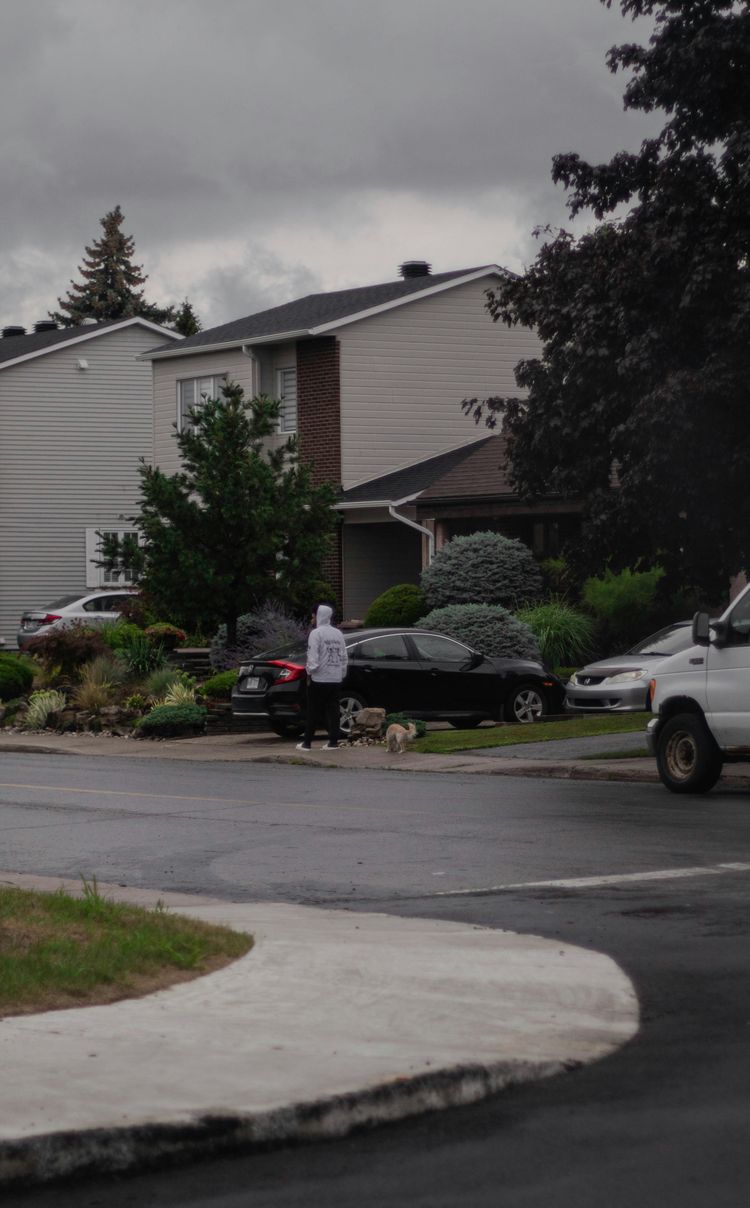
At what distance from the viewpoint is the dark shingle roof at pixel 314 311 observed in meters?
38.0

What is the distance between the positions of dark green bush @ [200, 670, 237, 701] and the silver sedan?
559cm

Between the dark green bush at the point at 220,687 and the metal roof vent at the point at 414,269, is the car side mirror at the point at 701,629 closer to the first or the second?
the dark green bush at the point at 220,687

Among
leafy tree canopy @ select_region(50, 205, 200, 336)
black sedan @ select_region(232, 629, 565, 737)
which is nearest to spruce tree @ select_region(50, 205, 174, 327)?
leafy tree canopy @ select_region(50, 205, 200, 336)

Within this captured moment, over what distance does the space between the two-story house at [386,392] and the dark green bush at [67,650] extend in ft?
21.9

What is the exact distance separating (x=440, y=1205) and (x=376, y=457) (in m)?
33.2

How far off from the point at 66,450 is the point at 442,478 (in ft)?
53.1

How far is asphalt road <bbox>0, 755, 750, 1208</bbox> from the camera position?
16.0 ft

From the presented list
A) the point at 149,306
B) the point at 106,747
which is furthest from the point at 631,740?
the point at 149,306

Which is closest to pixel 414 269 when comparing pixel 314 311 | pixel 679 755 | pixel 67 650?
pixel 314 311

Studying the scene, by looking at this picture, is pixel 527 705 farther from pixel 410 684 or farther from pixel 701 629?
pixel 701 629

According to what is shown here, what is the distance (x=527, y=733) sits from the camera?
2291 centimetres

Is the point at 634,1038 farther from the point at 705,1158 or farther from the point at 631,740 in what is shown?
the point at 631,740

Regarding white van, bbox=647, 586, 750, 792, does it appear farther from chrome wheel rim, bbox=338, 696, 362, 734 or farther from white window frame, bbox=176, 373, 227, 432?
white window frame, bbox=176, 373, 227, 432

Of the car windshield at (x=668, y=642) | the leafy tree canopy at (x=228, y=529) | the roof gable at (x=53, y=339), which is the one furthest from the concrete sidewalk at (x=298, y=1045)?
the roof gable at (x=53, y=339)
